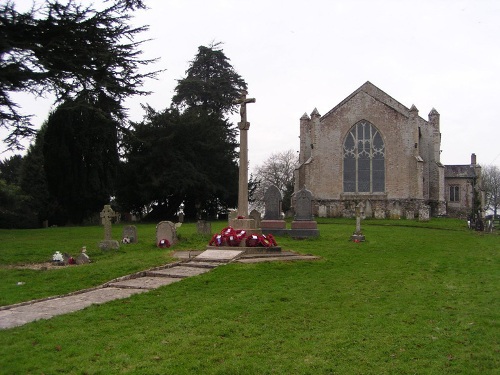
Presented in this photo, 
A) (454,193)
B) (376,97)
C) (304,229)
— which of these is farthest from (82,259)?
(454,193)

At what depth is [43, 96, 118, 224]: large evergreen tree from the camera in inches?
1326

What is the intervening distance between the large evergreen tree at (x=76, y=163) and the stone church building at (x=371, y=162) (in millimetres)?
16527

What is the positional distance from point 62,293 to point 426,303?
6.92 m

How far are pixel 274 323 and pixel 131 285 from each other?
4.23m

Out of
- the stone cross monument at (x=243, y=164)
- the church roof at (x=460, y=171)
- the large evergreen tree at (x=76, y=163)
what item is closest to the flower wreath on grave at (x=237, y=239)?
the stone cross monument at (x=243, y=164)

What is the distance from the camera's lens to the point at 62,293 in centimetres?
1029

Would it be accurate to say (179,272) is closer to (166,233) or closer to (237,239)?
(237,239)

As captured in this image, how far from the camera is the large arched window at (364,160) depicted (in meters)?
42.9

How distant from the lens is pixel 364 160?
1700 inches

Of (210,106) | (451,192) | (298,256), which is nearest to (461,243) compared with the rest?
(298,256)

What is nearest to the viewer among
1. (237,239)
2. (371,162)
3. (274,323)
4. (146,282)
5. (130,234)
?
(274,323)

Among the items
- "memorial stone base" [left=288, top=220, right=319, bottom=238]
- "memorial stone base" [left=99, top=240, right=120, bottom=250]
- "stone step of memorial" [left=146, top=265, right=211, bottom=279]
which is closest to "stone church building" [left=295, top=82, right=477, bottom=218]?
"memorial stone base" [left=288, top=220, right=319, bottom=238]

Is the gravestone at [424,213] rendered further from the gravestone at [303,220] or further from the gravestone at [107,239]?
the gravestone at [107,239]

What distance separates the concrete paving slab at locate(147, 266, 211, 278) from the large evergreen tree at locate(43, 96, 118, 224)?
2116 cm
